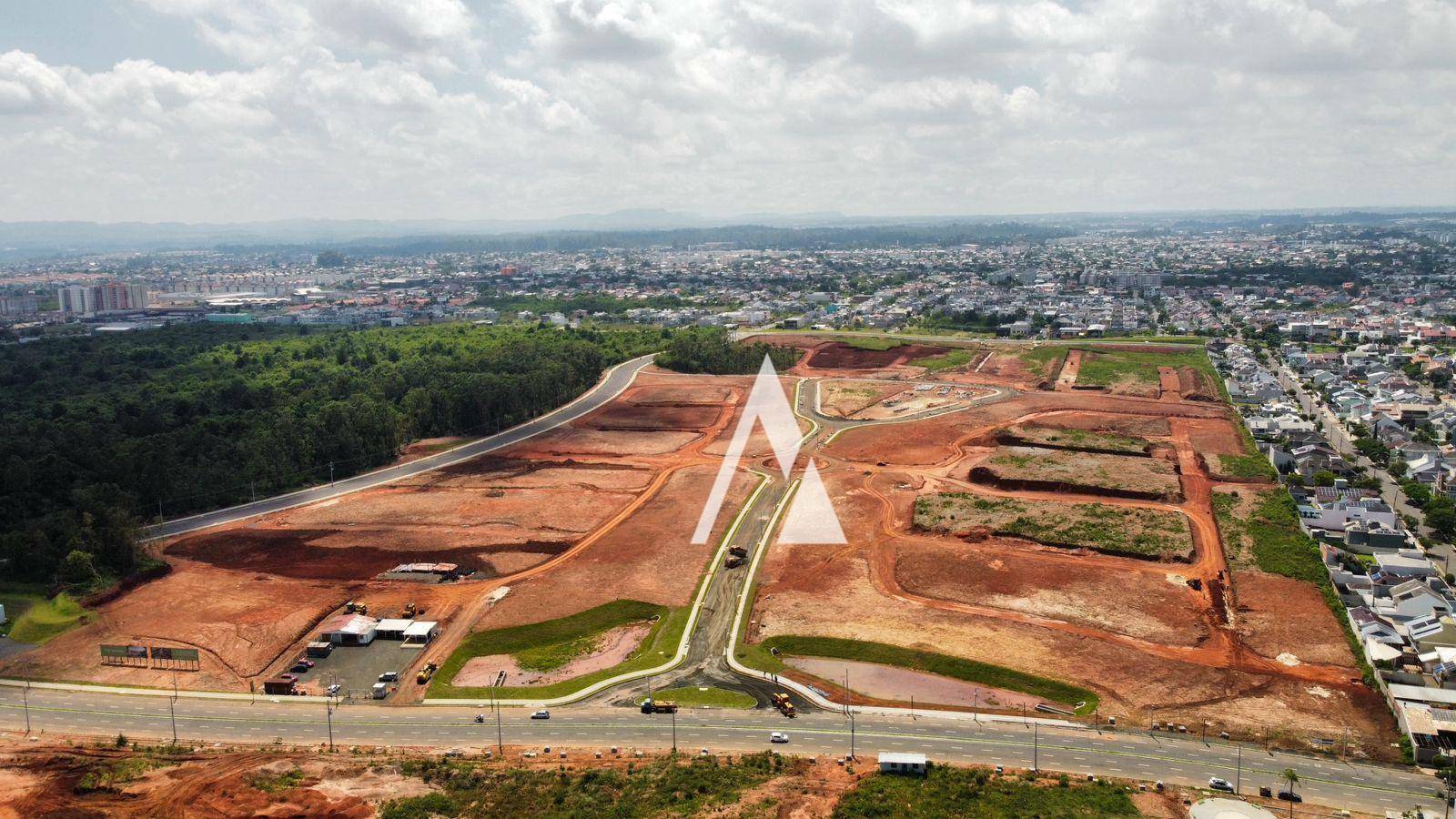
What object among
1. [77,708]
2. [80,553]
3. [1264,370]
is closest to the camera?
[77,708]

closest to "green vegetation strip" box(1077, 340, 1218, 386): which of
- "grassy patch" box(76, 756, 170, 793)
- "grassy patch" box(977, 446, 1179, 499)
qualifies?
"grassy patch" box(977, 446, 1179, 499)

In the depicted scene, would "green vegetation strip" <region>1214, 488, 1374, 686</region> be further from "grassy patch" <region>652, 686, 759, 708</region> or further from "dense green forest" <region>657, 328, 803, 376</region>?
"dense green forest" <region>657, 328, 803, 376</region>

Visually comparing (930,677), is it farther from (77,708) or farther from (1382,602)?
(77,708)

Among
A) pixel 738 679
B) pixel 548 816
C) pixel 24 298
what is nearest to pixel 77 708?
pixel 548 816

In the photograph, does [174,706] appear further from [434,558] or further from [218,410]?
[218,410]

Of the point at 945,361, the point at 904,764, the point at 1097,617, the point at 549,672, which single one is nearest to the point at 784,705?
the point at 904,764
